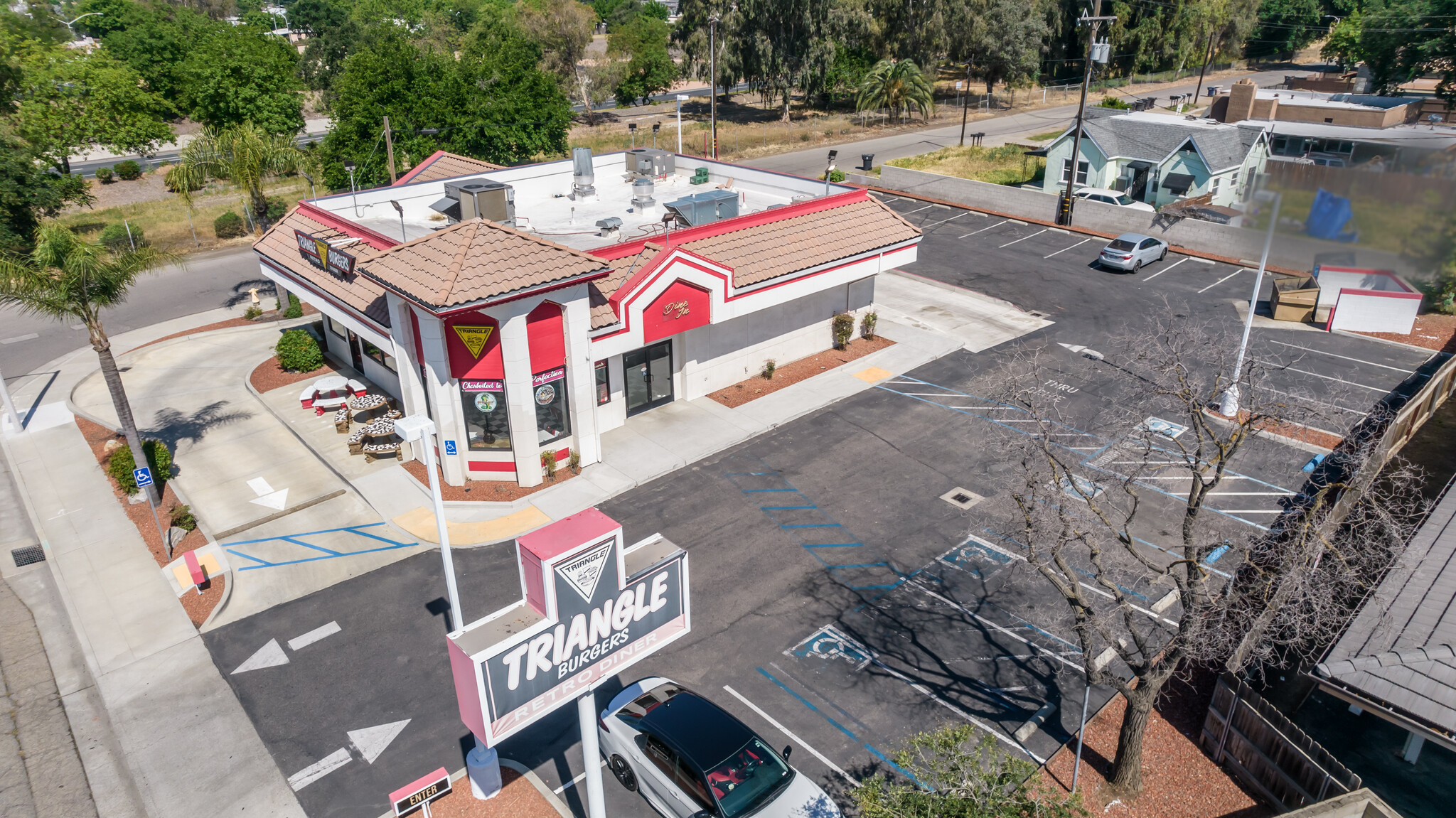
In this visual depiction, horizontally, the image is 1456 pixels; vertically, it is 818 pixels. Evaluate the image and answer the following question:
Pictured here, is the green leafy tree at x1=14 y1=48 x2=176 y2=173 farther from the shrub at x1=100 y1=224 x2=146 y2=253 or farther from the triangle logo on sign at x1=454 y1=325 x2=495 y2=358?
the triangle logo on sign at x1=454 y1=325 x2=495 y2=358

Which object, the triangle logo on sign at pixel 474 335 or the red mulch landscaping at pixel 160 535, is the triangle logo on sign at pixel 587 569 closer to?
the triangle logo on sign at pixel 474 335

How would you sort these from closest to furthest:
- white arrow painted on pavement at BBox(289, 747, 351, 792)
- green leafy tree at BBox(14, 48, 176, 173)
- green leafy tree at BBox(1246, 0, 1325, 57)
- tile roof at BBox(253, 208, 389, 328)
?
white arrow painted on pavement at BBox(289, 747, 351, 792) → tile roof at BBox(253, 208, 389, 328) → green leafy tree at BBox(14, 48, 176, 173) → green leafy tree at BBox(1246, 0, 1325, 57)

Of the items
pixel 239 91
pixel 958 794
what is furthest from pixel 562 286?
pixel 239 91

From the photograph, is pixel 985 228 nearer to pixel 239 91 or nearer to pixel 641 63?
pixel 641 63

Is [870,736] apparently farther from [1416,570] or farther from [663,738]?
[1416,570]

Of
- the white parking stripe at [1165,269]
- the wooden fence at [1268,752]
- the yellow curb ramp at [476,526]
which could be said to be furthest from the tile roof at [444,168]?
the wooden fence at [1268,752]

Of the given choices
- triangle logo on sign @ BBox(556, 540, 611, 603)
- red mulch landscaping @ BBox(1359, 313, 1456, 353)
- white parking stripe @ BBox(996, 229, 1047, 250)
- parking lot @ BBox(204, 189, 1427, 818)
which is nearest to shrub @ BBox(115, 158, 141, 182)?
parking lot @ BBox(204, 189, 1427, 818)
